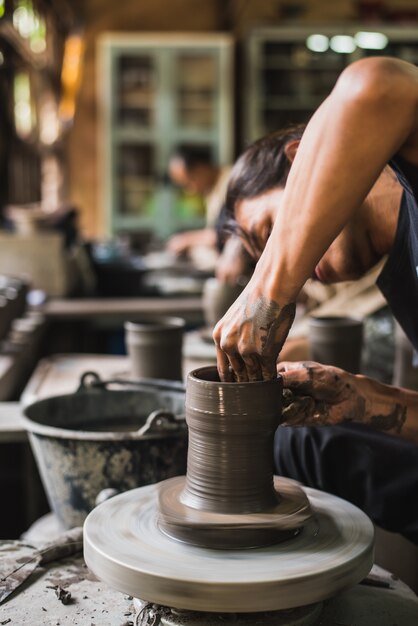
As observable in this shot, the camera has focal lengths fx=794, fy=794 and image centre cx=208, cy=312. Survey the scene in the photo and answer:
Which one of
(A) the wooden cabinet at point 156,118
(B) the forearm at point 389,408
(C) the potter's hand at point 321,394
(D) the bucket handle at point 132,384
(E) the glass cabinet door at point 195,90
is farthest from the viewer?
(E) the glass cabinet door at point 195,90

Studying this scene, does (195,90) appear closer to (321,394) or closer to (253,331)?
(321,394)

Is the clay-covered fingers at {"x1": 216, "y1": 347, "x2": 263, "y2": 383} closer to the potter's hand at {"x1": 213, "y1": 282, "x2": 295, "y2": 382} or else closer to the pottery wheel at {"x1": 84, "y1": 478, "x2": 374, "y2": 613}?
the potter's hand at {"x1": 213, "y1": 282, "x2": 295, "y2": 382}

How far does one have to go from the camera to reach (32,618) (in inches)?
49.9

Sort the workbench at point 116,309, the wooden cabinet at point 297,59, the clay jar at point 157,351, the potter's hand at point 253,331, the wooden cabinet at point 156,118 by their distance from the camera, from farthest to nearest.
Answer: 1. the wooden cabinet at point 156,118
2. the wooden cabinet at point 297,59
3. the workbench at point 116,309
4. the clay jar at point 157,351
5. the potter's hand at point 253,331

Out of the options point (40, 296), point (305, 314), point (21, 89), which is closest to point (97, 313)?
point (40, 296)

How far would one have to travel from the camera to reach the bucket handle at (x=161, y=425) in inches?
65.5

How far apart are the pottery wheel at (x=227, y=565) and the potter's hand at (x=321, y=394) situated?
8.4 inches

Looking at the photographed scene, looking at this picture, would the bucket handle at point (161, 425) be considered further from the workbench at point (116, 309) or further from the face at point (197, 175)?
the face at point (197, 175)

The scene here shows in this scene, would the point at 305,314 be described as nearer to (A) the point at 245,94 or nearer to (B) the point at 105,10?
(A) the point at 245,94

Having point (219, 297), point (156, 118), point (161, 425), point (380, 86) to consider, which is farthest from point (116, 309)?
point (156, 118)

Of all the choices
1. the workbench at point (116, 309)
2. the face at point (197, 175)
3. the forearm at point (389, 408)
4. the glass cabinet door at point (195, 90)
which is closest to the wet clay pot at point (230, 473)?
the forearm at point (389, 408)

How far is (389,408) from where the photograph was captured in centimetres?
159

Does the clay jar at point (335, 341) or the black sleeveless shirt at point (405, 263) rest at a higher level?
the black sleeveless shirt at point (405, 263)

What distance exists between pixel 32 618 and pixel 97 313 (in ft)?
9.39
